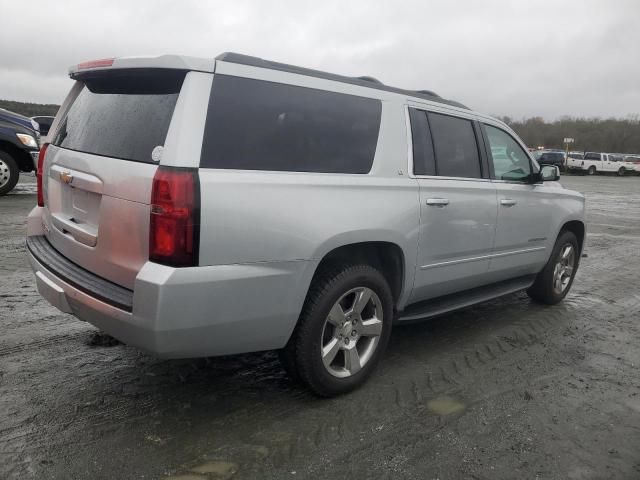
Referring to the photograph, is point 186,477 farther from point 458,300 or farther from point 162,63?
point 458,300

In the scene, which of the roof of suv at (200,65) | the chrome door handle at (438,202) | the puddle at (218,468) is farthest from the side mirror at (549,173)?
the puddle at (218,468)

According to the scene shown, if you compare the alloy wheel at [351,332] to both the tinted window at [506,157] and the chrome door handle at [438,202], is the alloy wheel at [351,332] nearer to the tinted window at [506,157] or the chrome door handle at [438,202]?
the chrome door handle at [438,202]

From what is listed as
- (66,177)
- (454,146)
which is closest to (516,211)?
(454,146)

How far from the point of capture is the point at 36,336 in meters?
3.88

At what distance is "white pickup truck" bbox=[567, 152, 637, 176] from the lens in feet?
132

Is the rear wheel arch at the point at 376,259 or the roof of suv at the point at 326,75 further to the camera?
the rear wheel arch at the point at 376,259

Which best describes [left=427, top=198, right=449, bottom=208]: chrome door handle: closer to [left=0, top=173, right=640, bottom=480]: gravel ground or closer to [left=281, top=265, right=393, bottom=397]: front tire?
[left=281, top=265, right=393, bottom=397]: front tire

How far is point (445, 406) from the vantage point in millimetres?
3143

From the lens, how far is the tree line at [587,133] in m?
63.2

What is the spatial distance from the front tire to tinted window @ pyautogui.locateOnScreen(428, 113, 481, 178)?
1.08 metres

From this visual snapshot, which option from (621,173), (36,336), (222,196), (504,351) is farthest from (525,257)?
(621,173)

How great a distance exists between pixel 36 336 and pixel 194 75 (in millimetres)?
2503

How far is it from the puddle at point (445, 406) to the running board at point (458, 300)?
581 millimetres

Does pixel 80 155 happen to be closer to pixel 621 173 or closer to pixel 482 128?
pixel 482 128
